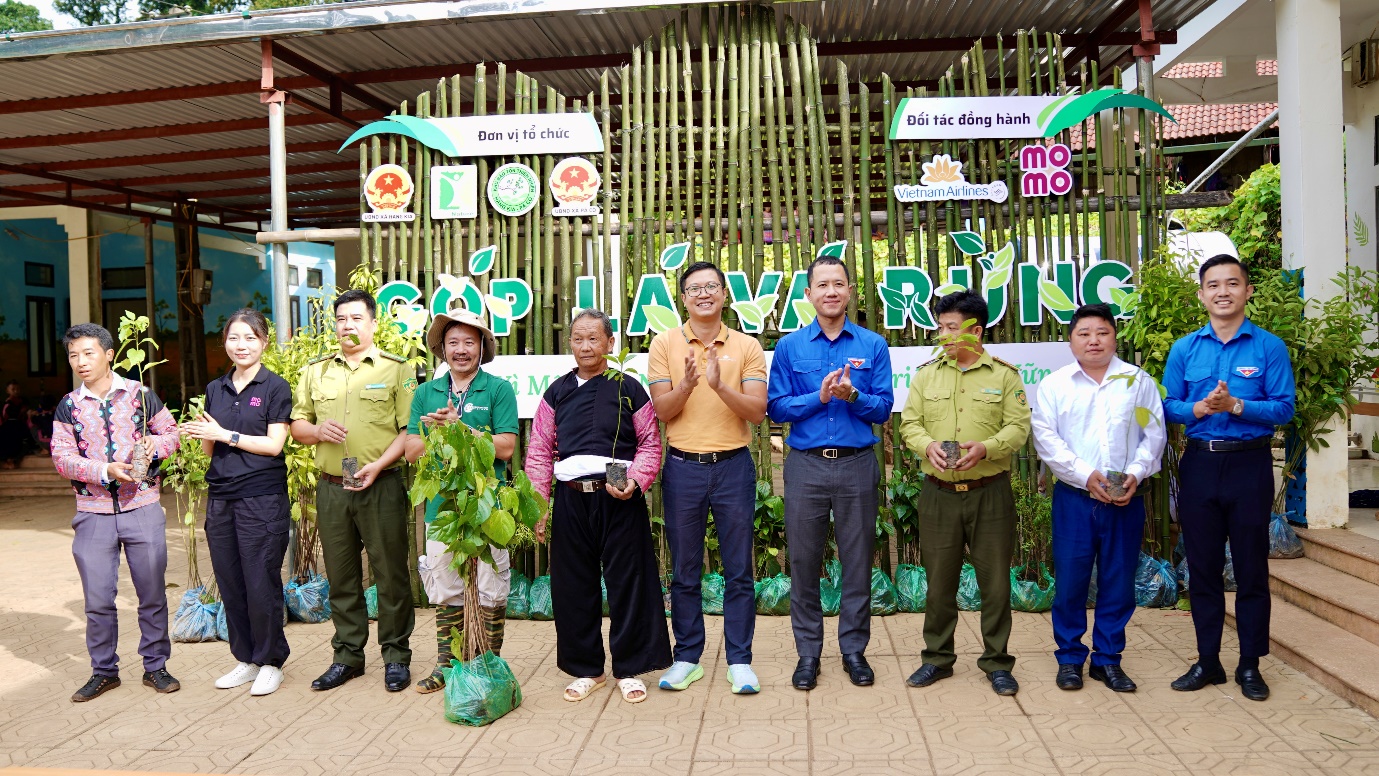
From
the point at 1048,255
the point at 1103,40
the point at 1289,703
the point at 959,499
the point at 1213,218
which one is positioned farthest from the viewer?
the point at 1213,218

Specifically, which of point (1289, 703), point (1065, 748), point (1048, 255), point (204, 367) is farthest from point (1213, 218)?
point (204, 367)

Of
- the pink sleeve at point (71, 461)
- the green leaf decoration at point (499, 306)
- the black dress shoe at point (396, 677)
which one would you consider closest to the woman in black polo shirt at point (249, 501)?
the pink sleeve at point (71, 461)

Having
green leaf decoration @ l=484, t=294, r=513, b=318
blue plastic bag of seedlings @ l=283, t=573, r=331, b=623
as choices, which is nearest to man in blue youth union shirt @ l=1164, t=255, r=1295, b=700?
green leaf decoration @ l=484, t=294, r=513, b=318

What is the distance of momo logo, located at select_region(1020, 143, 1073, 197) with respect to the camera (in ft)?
17.3

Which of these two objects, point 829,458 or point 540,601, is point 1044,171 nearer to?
point 829,458

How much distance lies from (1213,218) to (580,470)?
35.0 feet

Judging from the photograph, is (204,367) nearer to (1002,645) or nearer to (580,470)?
(580,470)

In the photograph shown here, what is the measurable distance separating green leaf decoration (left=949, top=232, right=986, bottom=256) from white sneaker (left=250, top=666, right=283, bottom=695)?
12.8 feet

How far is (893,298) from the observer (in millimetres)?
5242

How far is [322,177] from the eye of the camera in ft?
35.3

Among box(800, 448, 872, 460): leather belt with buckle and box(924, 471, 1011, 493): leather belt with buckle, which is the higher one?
box(800, 448, 872, 460): leather belt with buckle

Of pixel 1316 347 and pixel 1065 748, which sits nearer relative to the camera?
pixel 1065 748

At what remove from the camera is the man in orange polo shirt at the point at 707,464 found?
398cm

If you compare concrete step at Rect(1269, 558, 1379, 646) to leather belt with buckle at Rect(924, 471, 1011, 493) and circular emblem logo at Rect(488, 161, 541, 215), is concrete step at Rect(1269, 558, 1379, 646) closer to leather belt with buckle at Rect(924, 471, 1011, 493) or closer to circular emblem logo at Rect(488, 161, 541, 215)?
leather belt with buckle at Rect(924, 471, 1011, 493)
